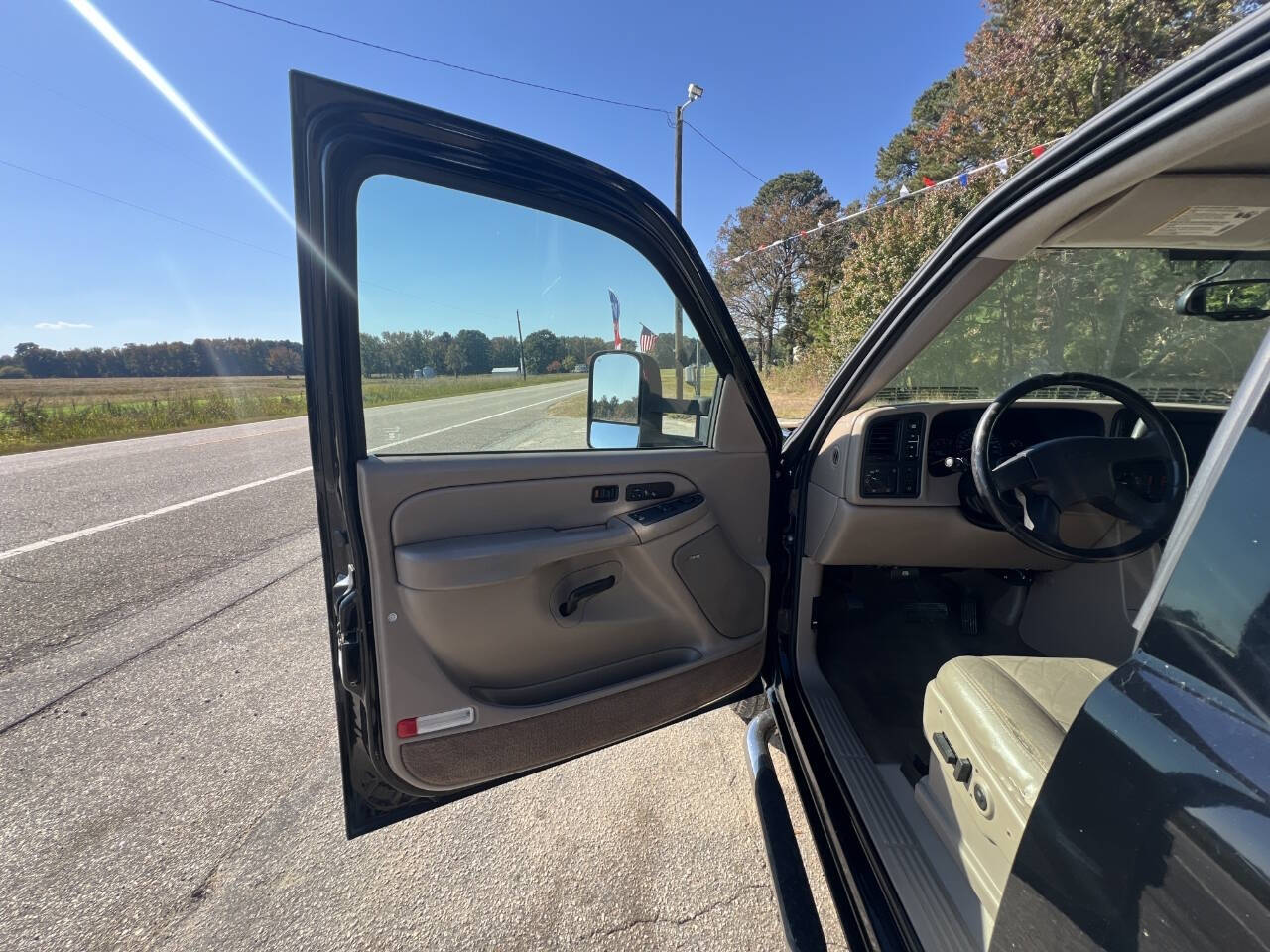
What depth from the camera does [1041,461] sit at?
1622mm

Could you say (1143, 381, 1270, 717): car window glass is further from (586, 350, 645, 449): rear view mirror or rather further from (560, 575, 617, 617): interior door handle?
(586, 350, 645, 449): rear view mirror

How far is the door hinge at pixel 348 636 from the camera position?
1342 millimetres

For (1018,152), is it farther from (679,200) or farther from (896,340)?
(896,340)

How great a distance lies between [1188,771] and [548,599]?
1285 millimetres

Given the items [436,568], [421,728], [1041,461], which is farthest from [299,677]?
[1041,461]

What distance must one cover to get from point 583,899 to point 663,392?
1641 millimetres

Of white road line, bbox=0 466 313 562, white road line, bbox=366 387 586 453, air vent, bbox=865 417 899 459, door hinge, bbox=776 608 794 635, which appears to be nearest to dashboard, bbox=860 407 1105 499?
air vent, bbox=865 417 899 459

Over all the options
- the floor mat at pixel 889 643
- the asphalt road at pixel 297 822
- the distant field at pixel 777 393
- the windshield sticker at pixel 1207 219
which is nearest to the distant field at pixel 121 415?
the asphalt road at pixel 297 822

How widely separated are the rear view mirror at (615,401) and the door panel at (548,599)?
111 mm

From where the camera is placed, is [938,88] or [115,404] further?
[938,88]

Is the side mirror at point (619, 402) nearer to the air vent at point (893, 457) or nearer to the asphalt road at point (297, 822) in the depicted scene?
the asphalt road at point (297, 822)

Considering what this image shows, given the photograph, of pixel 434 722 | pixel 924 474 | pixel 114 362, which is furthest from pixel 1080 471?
pixel 114 362

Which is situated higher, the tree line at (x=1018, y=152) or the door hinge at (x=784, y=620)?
the tree line at (x=1018, y=152)

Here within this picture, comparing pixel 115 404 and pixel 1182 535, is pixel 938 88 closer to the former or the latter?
pixel 1182 535
